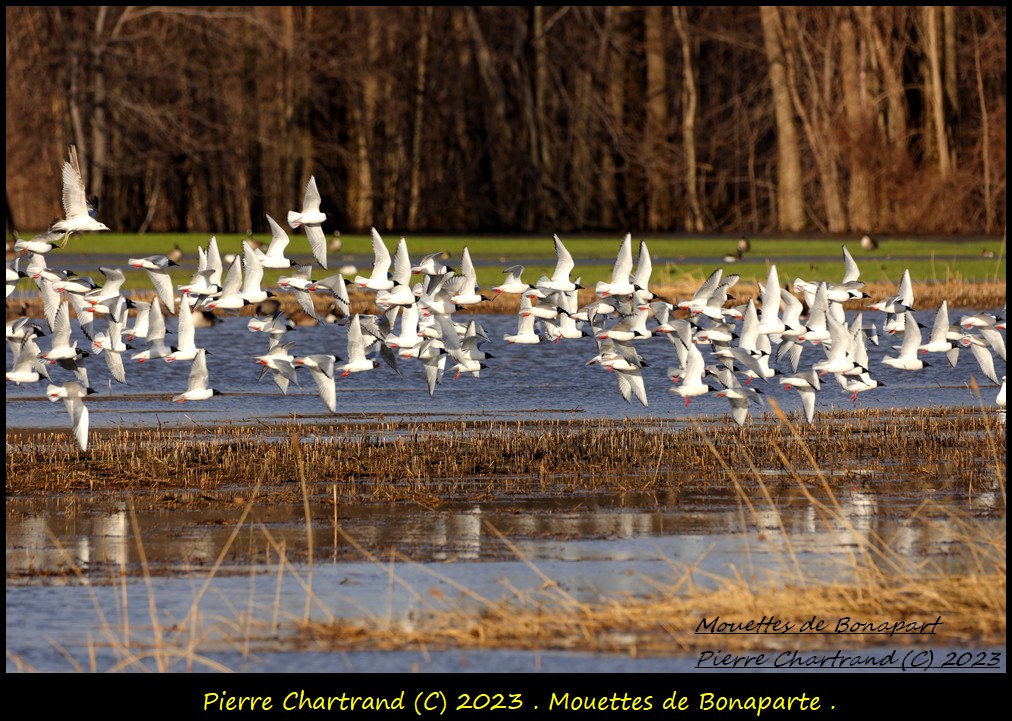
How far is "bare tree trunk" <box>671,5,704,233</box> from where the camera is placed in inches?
2272

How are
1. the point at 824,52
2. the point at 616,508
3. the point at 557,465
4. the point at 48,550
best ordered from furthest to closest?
1. the point at 824,52
2. the point at 557,465
3. the point at 616,508
4. the point at 48,550

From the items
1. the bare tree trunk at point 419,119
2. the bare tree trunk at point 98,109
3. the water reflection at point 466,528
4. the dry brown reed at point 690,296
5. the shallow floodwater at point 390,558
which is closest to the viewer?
the shallow floodwater at point 390,558

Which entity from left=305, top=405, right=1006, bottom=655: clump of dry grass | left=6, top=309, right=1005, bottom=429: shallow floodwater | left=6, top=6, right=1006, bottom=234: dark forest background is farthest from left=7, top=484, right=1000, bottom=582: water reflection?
left=6, top=6, right=1006, bottom=234: dark forest background

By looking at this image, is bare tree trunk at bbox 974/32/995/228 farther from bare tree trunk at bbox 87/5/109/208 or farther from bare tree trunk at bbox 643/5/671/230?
bare tree trunk at bbox 87/5/109/208

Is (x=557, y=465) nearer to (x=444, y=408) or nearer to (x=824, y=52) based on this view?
(x=444, y=408)

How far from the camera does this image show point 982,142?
5050cm

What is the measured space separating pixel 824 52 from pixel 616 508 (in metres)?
43.5

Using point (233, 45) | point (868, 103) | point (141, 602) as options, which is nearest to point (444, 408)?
point (141, 602)

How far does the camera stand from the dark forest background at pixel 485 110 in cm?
5412

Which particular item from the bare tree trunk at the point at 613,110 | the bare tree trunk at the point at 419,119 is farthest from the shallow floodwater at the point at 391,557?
the bare tree trunk at the point at 419,119

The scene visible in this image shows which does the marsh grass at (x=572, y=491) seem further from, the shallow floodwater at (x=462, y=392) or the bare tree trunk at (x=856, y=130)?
the bare tree trunk at (x=856, y=130)

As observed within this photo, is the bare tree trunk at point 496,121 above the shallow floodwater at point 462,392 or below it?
above

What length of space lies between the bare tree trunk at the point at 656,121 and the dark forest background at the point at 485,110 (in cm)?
8

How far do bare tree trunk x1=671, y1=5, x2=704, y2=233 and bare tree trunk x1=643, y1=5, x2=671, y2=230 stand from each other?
2.20ft
